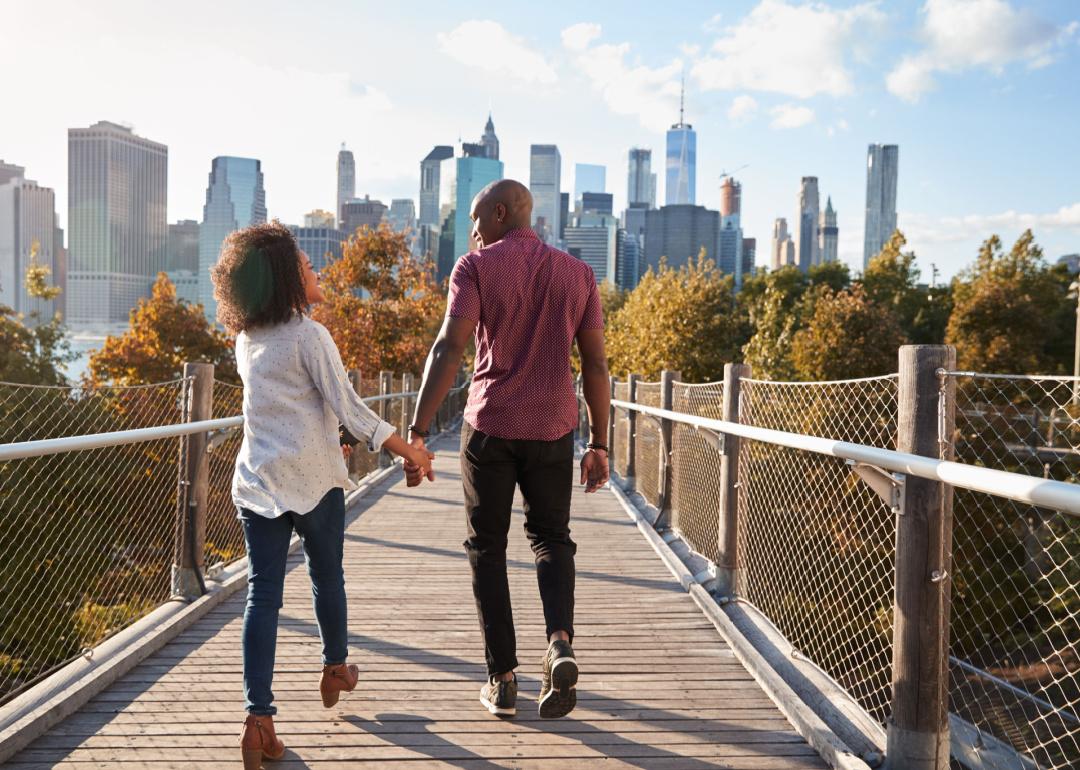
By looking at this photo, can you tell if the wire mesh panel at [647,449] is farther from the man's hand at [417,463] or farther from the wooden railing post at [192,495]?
the man's hand at [417,463]

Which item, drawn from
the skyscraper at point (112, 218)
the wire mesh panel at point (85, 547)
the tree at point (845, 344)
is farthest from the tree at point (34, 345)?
the skyscraper at point (112, 218)

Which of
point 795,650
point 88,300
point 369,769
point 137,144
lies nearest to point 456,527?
point 795,650

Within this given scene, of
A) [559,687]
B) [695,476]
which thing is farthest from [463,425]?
[695,476]

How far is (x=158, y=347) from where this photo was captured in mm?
32094

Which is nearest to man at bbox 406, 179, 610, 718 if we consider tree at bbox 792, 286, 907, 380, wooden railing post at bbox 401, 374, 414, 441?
wooden railing post at bbox 401, 374, 414, 441

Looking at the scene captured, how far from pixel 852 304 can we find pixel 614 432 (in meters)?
18.7

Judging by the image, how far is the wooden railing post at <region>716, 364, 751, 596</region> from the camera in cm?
466

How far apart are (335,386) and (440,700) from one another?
4.08 ft

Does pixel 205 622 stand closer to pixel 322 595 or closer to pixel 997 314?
pixel 322 595

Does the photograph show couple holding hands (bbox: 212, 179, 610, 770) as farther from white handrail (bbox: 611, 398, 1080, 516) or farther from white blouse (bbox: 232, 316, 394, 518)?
white handrail (bbox: 611, 398, 1080, 516)

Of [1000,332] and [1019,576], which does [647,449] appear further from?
[1000,332]

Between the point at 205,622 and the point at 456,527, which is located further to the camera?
the point at 456,527

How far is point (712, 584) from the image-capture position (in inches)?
192

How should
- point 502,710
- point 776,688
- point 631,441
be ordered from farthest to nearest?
point 631,441
point 776,688
point 502,710
